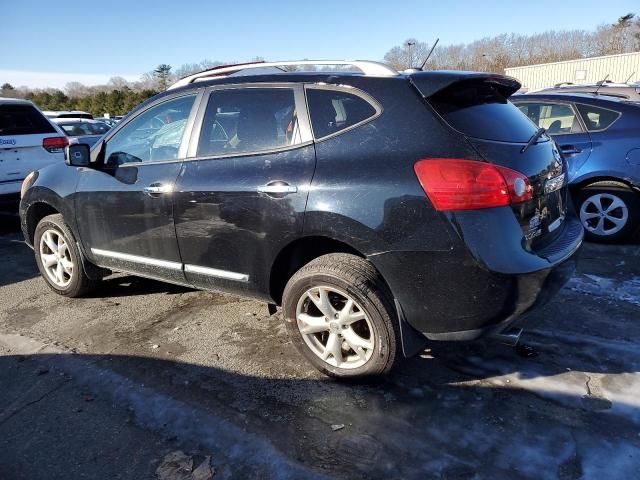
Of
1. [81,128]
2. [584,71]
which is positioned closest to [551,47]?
[584,71]

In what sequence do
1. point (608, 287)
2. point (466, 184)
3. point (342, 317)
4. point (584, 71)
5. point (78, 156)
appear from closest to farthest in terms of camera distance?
point (466, 184)
point (342, 317)
point (78, 156)
point (608, 287)
point (584, 71)

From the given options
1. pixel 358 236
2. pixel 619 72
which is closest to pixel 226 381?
pixel 358 236

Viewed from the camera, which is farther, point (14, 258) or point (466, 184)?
point (14, 258)

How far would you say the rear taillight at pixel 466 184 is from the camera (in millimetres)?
2457

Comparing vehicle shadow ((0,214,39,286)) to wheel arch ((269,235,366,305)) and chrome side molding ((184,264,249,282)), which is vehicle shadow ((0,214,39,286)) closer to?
chrome side molding ((184,264,249,282))

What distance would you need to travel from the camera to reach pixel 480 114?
2855mm

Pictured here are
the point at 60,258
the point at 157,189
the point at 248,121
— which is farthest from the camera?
the point at 60,258

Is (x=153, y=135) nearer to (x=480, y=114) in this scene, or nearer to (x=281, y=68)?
(x=281, y=68)

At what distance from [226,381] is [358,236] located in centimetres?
124

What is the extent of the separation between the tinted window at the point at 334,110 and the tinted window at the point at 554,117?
361cm

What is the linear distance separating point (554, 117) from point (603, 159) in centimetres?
80

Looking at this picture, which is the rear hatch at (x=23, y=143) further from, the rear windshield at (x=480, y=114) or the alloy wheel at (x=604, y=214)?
the alloy wheel at (x=604, y=214)

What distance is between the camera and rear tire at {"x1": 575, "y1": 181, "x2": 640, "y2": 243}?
5379 millimetres

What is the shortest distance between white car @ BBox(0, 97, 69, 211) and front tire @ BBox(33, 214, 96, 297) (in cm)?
277
